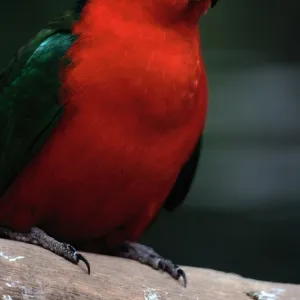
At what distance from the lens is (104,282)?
1.82m

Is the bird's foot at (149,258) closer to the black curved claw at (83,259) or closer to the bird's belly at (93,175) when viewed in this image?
the bird's belly at (93,175)

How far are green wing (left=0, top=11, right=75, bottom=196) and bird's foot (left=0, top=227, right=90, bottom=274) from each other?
0.15m

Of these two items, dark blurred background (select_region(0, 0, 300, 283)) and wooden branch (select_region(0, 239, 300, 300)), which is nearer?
wooden branch (select_region(0, 239, 300, 300))

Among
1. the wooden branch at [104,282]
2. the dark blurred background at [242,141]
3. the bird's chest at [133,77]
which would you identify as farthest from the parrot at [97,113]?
the dark blurred background at [242,141]

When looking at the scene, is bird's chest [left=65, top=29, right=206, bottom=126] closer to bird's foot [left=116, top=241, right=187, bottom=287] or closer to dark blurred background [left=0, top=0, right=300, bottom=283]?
bird's foot [left=116, top=241, right=187, bottom=287]

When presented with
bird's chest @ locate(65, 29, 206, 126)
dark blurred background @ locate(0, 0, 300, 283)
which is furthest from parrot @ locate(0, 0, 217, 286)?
dark blurred background @ locate(0, 0, 300, 283)

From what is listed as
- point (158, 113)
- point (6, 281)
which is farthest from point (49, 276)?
point (158, 113)

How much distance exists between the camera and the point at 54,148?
2076 millimetres

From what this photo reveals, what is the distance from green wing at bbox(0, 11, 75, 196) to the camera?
206cm

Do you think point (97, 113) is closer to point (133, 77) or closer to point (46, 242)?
point (133, 77)

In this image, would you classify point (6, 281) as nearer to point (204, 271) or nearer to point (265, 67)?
point (204, 271)

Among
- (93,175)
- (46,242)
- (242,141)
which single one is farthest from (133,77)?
(242,141)

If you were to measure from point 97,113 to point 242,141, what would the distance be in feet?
6.97

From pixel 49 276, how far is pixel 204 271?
0.70 metres
